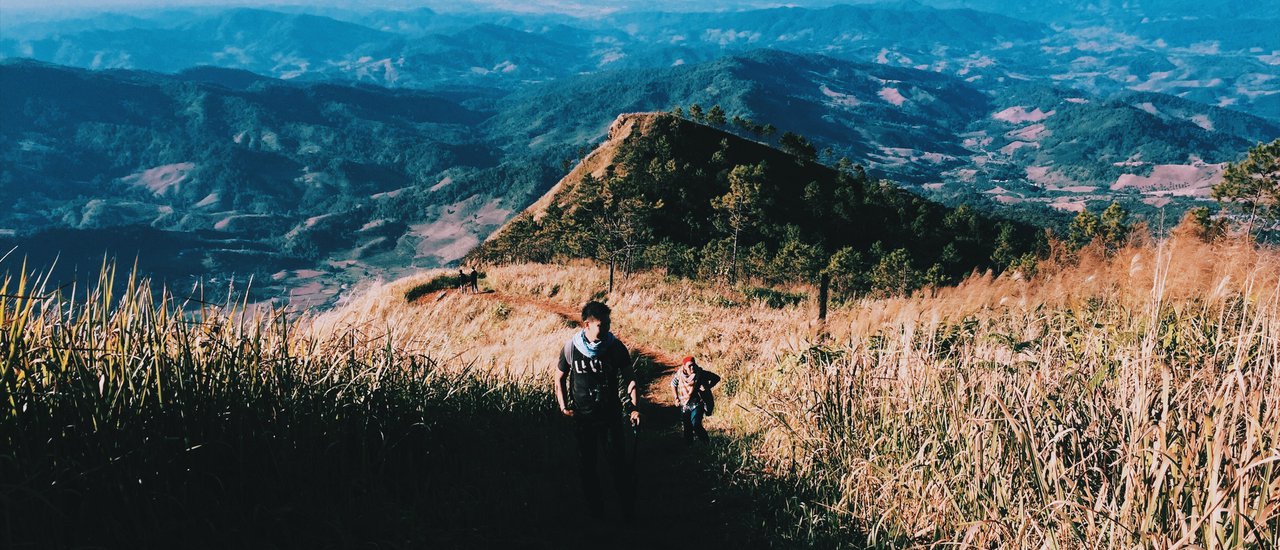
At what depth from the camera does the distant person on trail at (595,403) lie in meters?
5.62

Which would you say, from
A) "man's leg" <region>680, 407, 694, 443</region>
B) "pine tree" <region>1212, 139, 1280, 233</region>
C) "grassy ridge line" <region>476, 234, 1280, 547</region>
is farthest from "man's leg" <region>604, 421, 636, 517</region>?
"pine tree" <region>1212, 139, 1280, 233</region>

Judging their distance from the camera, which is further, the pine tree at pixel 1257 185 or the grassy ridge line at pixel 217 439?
the pine tree at pixel 1257 185

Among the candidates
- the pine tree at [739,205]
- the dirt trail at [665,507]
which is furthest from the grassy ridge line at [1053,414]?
the pine tree at [739,205]

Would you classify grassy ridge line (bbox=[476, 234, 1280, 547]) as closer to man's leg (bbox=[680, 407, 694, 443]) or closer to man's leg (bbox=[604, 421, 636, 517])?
man's leg (bbox=[680, 407, 694, 443])

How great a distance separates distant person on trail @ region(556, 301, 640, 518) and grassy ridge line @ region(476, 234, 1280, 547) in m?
1.32

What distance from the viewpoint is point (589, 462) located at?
565 centimetres

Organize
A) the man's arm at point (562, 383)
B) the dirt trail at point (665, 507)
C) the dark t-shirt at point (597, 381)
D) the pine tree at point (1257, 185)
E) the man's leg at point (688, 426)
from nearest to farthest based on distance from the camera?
the dirt trail at point (665, 507), the dark t-shirt at point (597, 381), the man's arm at point (562, 383), the man's leg at point (688, 426), the pine tree at point (1257, 185)

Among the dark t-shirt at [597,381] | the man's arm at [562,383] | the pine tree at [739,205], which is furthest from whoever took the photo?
the pine tree at [739,205]

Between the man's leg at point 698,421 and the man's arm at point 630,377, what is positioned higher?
the man's arm at point 630,377

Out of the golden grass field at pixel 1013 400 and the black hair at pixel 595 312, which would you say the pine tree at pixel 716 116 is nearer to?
the golden grass field at pixel 1013 400

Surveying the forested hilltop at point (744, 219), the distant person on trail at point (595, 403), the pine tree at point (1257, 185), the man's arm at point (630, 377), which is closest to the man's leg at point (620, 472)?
the distant person on trail at point (595, 403)

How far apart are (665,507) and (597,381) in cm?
134

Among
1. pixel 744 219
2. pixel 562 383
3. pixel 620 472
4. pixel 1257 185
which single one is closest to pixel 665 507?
pixel 620 472

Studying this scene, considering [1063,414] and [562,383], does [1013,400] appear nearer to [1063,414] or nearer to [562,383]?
[1063,414]
